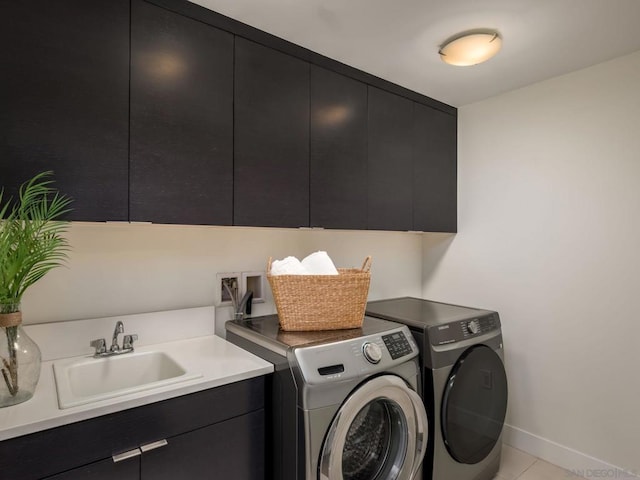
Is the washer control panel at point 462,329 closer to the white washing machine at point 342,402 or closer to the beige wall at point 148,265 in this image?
the white washing machine at point 342,402

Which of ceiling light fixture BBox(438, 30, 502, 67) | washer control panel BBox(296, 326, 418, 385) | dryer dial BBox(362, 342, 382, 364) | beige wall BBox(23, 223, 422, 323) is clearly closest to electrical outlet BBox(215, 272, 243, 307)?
beige wall BBox(23, 223, 422, 323)

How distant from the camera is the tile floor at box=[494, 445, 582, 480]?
2108mm

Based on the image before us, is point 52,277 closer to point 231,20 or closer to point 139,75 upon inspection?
point 139,75

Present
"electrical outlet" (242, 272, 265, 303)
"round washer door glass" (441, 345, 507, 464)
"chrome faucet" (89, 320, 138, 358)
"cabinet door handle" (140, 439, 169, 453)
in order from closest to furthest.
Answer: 1. "cabinet door handle" (140, 439, 169, 453)
2. "chrome faucet" (89, 320, 138, 358)
3. "round washer door glass" (441, 345, 507, 464)
4. "electrical outlet" (242, 272, 265, 303)

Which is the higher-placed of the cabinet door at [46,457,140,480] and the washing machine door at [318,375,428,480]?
the cabinet door at [46,457,140,480]

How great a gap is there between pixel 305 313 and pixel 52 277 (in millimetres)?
1052

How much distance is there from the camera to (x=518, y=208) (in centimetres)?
238

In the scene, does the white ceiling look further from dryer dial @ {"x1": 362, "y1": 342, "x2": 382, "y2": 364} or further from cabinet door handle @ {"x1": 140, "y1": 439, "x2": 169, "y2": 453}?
cabinet door handle @ {"x1": 140, "y1": 439, "x2": 169, "y2": 453}

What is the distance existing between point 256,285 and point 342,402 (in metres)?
0.89

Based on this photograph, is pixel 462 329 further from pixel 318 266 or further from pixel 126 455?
pixel 126 455

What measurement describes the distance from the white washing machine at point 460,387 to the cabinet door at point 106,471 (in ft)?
4.04

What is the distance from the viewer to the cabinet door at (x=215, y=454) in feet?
3.92

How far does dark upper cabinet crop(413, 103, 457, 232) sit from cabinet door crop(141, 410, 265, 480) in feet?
5.03

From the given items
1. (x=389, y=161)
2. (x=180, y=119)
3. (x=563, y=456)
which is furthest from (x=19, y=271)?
(x=563, y=456)
